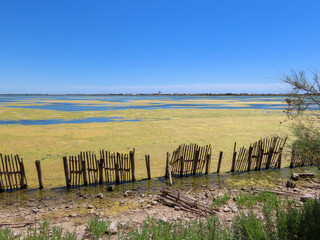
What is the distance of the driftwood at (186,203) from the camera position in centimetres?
586

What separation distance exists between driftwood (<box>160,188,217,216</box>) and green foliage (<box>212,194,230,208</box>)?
1.15 feet

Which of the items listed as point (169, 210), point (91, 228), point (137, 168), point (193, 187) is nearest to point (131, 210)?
point (169, 210)

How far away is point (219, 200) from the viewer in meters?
6.61

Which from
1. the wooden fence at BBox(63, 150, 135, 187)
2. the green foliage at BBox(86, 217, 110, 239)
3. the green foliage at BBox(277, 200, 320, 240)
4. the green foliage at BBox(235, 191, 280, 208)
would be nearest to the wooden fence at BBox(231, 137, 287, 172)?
the green foliage at BBox(235, 191, 280, 208)

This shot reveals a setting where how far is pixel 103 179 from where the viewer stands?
8.72 metres

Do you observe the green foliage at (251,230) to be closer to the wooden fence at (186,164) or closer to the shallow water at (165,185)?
the shallow water at (165,185)

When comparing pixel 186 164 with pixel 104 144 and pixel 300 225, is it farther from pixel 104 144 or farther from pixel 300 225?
pixel 104 144

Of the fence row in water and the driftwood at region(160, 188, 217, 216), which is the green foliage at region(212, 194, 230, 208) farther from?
the fence row in water

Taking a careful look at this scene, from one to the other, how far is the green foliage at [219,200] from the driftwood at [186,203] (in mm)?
350

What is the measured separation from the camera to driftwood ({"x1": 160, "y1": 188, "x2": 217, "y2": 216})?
19.2 ft

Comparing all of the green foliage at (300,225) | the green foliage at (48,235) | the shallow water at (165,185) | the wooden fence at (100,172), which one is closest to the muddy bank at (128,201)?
the shallow water at (165,185)

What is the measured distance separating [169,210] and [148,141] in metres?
8.80

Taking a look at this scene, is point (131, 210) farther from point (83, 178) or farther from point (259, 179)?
point (259, 179)

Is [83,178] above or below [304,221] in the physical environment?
below
